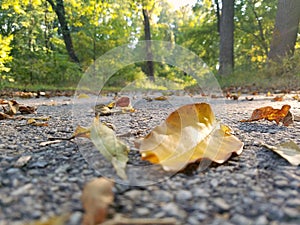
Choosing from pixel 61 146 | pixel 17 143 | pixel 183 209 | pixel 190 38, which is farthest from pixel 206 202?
pixel 190 38

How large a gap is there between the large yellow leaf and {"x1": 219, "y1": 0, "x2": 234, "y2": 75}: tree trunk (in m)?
9.21

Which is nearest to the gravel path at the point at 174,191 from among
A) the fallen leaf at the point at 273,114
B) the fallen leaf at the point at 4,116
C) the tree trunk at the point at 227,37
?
the fallen leaf at the point at 273,114

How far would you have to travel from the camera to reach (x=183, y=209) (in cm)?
61

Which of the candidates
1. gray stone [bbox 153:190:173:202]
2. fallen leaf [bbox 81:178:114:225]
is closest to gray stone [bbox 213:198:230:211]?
gray stone [bbox 153:190:173:202]

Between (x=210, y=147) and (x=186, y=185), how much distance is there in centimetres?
Result: 21

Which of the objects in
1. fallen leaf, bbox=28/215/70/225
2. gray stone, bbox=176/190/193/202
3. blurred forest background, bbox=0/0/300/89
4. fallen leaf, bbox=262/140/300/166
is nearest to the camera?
fallen leaf, bbox=28/215/70/225

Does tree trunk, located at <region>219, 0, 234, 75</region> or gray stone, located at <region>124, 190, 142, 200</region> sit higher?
tree trunk, located at <region>219, 0, 234, 75</region>

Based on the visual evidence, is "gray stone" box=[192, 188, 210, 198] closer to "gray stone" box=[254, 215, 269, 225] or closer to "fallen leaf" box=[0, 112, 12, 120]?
"gray stone" box=[254, 215, 269, 225]

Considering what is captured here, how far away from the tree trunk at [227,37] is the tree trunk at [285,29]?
1940 millimetres

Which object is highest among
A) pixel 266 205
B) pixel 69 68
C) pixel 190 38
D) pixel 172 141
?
pixel 190 38

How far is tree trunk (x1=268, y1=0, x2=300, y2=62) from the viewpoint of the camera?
7.85 meters

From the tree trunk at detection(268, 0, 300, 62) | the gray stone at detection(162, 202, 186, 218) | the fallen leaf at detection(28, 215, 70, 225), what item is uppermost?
the tree trunk at detection(268, 0, 300, 62)

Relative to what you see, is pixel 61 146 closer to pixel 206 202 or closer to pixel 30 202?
pixel 30 202

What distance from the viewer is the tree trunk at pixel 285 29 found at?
7852mm
